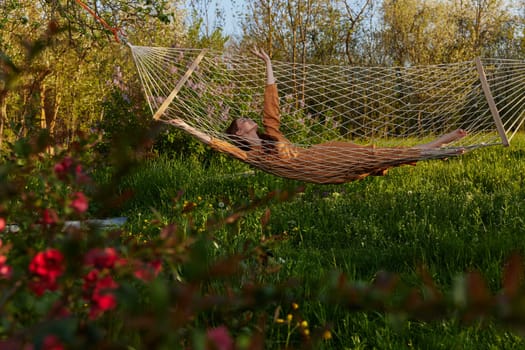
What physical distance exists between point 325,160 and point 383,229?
1.85 ft

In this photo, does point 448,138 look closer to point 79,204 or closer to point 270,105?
point 270,105

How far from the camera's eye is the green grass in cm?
134

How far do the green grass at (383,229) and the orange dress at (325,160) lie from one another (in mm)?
170

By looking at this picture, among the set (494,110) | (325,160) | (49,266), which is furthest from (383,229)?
(49,266)

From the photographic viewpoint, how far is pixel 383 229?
235 centimetres

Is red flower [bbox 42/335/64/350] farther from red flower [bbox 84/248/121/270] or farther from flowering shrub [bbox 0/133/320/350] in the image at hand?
red flower [bbox 84/248/121/270]

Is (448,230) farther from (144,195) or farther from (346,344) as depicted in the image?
(144,195)

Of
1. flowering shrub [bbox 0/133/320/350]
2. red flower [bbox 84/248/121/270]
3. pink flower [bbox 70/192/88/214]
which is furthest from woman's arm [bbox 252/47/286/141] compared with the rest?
red flower [bbox 84/248/121/270]

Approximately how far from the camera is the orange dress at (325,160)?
2.66 metres

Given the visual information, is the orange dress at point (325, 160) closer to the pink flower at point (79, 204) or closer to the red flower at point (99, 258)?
the pink flower at point (79, 204)

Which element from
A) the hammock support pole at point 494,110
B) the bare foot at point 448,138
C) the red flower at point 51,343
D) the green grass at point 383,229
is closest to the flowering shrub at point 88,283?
the red flower at point 51,343

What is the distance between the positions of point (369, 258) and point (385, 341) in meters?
0.64

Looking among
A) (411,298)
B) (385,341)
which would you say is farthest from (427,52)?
(411,298)

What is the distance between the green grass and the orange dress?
17cm
